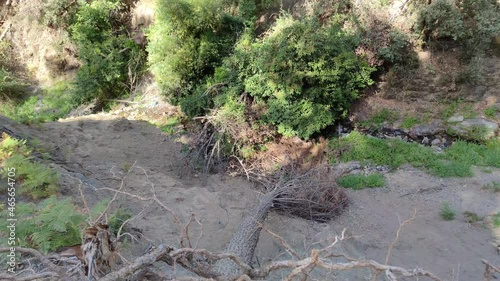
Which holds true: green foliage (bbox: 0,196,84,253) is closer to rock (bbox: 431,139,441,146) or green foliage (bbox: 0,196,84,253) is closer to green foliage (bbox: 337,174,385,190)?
green foliage (bbox: 337,174,385,190)

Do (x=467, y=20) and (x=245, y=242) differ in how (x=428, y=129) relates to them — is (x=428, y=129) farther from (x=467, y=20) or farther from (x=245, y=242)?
(x=245, y=242)

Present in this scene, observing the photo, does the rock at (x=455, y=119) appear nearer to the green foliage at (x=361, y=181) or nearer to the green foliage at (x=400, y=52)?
the green foliage at (x=400, y=52)

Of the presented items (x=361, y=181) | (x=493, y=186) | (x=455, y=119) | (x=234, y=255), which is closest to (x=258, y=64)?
(x=361, y=181)

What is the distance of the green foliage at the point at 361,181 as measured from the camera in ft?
22.7

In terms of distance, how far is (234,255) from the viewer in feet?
8.39

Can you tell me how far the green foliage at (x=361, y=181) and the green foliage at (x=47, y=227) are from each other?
5.07 m

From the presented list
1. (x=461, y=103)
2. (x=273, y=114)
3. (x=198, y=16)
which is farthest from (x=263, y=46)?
(x=461, y=103)

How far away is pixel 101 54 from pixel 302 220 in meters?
9.57

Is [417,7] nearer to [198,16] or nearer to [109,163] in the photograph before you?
[198,16]

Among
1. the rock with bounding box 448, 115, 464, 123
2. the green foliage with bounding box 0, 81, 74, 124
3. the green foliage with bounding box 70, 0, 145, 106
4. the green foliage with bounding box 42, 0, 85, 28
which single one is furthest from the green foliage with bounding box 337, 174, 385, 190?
the green foliage with bounding box 42, 0, 85, 28

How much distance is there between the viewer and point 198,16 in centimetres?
924

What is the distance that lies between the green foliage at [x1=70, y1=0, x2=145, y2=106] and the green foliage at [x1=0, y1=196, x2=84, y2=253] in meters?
8.75

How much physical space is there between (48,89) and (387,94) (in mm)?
12159

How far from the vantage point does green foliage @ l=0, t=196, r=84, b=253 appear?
339cm
